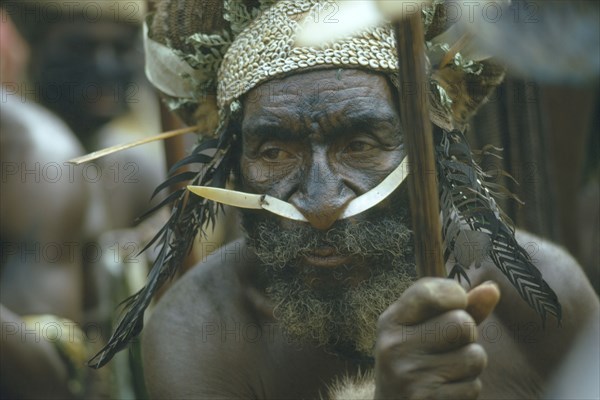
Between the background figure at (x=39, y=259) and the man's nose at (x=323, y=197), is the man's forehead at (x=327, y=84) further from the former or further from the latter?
the background figure at (x=39, y=259)

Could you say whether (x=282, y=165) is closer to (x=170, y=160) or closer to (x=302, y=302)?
(x=302, y=302)

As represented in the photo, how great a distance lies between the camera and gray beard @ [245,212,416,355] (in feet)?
11.2

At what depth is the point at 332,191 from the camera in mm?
3350

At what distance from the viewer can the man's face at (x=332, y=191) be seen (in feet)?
11.1

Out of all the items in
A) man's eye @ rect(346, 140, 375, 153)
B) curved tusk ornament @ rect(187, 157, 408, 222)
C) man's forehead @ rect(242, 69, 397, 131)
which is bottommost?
curved tusk ornament @ rect(187, 157, 408, 222)

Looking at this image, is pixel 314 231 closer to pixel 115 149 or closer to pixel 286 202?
pixel 286 202

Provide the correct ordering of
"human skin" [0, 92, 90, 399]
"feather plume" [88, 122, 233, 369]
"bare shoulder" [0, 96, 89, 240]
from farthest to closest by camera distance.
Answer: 1. "bare shoulder" [0, 96, 89, 240]
2. "human skin" [0, 92, 90, 399]
3. "feather plume" [88, 122, 233, 369]

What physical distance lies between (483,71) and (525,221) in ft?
3.75

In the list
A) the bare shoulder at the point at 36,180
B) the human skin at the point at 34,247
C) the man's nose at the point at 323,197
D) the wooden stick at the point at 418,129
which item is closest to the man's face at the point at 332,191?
the man's nose at the point at 323,197

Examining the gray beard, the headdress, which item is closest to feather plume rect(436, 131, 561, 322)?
the headdress

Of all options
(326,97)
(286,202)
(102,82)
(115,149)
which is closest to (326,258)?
(286,202)

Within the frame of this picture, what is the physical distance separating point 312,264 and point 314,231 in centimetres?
12

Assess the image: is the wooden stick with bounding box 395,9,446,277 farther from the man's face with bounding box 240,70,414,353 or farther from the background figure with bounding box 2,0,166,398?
the background figure with bounding box 2,0,166,398

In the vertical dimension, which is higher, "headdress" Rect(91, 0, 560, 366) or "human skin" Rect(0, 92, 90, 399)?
"headdress" Rect(91, 0, 560, 366)
